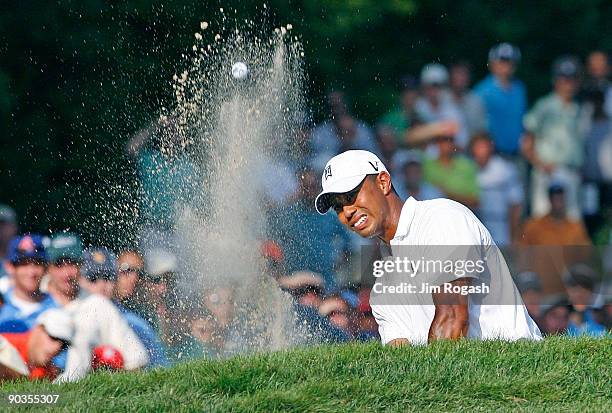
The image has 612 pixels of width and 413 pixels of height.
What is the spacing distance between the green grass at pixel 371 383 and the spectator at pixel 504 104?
3.87 meters

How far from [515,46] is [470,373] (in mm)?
5115

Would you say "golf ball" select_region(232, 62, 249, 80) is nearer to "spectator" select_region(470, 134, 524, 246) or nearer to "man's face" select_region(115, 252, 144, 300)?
"spectator" select_region(470, 134, 524, 246)

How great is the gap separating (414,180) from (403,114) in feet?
1.98

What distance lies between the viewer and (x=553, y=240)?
962cm

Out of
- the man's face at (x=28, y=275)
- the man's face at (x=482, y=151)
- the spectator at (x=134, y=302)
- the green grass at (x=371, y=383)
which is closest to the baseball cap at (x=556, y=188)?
the man's face at (x=482, y=151)

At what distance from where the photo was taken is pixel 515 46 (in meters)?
10.2

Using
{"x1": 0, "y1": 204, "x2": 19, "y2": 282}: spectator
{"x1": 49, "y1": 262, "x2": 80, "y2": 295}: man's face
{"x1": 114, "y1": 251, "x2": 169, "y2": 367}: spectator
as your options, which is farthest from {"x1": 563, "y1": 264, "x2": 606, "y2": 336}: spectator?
{"x1": 0, "y1": 204, "x2": 19, "y2": 282}: spectator

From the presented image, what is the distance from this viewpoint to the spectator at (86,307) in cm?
759

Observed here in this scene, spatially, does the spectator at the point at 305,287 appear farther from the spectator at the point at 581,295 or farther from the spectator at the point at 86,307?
the spectator at the point at 581,295

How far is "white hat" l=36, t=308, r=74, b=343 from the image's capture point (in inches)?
304

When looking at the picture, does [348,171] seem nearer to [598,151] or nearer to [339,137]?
[339,137]

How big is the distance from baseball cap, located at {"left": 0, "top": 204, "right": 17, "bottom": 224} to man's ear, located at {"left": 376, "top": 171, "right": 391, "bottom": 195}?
3.80 meters

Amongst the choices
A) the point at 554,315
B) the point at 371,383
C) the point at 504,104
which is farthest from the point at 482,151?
the point at 371,383

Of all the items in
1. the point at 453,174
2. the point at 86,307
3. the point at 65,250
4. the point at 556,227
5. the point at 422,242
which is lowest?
the point at 422,242
